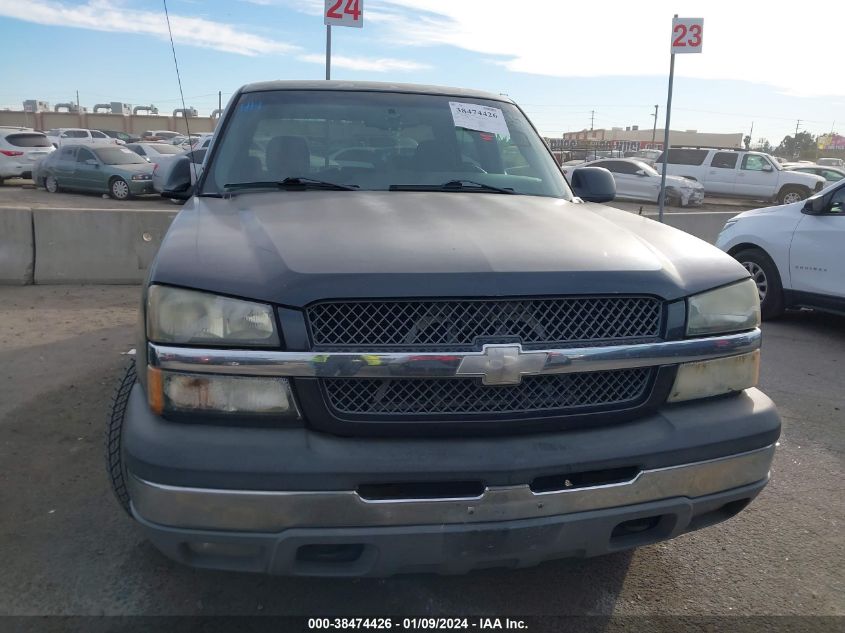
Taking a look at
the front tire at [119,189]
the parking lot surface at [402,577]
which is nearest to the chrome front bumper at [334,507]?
the parking lot surface at [402,577]

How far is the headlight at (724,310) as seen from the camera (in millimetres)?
2396

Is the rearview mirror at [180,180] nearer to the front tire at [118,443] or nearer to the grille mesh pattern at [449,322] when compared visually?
the front tire at [118,443]

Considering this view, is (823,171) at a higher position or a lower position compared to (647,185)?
higher

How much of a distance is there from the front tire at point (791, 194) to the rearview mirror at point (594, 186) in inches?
889

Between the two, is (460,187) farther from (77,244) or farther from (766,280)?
(77,244)

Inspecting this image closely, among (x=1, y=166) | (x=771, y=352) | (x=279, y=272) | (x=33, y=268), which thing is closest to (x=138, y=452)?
(x=279, y=272)

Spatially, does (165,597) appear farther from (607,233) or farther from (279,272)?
(607,233)

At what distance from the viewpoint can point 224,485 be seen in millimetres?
2006

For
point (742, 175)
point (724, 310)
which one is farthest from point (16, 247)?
point (742, 175)

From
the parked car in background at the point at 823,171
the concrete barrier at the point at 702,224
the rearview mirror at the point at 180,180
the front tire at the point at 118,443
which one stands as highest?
the parked car in background at the point at 823,171

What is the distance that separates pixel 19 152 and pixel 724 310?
2518 cm

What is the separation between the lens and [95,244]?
7.88m

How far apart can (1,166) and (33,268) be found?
→ 17978mm

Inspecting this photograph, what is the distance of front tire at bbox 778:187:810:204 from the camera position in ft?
77.9
